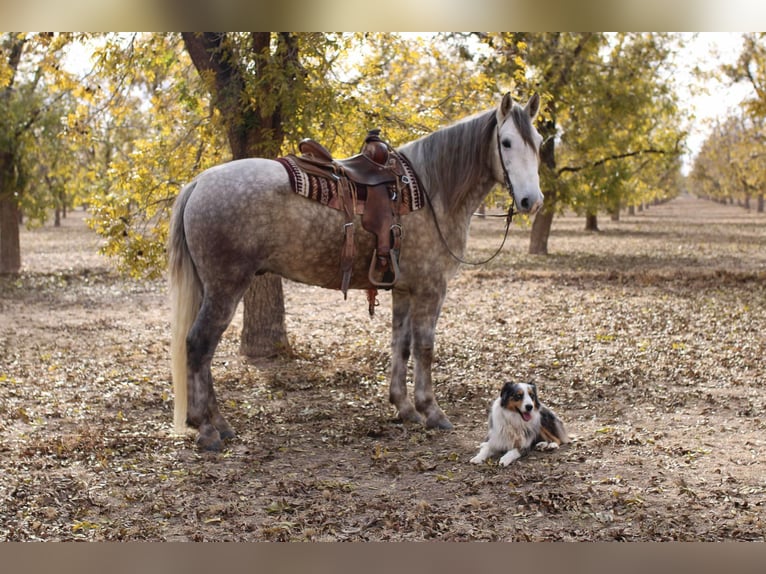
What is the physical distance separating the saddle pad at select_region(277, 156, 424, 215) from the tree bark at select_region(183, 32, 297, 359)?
91.3 inches

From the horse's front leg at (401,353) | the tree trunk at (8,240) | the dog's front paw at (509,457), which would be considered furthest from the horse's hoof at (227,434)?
the tree trunk at (8,240)

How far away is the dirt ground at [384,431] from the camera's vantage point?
14.5 ft

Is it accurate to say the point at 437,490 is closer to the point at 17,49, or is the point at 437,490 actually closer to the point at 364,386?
the point at 364,386

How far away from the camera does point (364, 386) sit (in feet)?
25.7

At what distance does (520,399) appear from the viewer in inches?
209

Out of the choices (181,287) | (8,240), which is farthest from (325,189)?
(8,240)

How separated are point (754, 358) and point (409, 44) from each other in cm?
520

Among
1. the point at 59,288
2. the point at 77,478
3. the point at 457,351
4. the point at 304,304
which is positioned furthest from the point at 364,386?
the point at 59,288

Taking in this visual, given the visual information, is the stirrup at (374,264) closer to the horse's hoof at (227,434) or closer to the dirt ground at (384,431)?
the dirt ground at (384,431)

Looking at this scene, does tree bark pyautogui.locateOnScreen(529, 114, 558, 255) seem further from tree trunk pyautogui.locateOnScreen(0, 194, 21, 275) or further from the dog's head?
tree trunk pyautogui.locateOnScreen(0, 194, 21, 275)

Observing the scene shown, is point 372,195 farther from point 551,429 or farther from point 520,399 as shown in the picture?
point 551,429

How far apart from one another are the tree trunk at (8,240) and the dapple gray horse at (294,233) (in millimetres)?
13218

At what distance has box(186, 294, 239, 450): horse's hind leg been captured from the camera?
5613mm

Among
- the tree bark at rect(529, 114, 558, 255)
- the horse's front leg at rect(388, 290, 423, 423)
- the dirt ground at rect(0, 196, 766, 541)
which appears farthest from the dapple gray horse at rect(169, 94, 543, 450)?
the tree bark at rect(529, 114, 558, 255)
